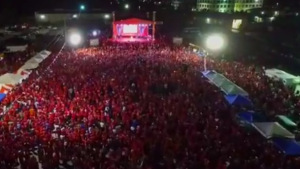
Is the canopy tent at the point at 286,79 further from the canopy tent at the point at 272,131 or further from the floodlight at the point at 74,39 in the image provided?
the floodlight at the point at 74,39

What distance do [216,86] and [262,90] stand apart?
2248mm

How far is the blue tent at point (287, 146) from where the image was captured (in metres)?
11.0

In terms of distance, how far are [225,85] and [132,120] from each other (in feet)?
19.5

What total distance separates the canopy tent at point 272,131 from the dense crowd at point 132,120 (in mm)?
369

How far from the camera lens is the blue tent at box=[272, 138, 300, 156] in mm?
10984

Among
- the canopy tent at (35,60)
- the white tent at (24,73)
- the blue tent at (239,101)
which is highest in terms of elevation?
the canopy tent at (35,60)

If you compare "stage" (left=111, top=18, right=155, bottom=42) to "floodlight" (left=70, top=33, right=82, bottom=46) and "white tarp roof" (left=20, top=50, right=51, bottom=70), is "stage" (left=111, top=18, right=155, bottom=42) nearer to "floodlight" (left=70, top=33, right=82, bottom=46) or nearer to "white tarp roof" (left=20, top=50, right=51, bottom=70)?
"floodlight" (left=70, top=33, right=82, bottom=46)

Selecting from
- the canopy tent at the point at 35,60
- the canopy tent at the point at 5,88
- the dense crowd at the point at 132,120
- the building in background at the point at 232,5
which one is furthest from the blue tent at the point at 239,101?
the building in background at the point at 232,5

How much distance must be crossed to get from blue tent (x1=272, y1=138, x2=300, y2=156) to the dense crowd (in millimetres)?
230

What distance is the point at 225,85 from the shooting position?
17.2 meters

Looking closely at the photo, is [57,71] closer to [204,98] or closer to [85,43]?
[204,98]

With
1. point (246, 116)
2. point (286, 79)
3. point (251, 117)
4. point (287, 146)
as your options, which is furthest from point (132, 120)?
point (286, 79)

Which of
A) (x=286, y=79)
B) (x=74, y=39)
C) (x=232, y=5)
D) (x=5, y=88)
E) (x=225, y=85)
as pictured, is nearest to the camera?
(x=5, y=88)

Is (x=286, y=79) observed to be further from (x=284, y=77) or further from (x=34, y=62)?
(x=34, y=62)
